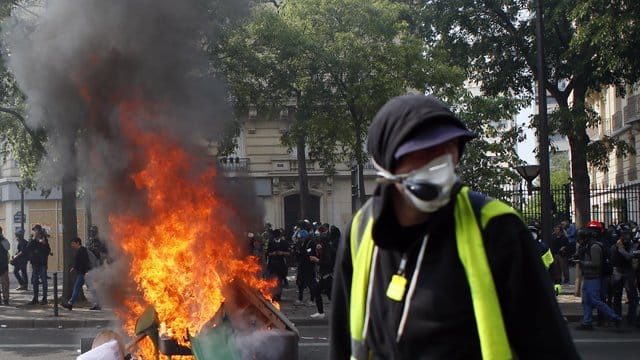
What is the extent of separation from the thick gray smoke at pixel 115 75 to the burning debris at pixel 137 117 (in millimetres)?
17

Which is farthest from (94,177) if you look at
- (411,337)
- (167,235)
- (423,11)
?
(411,337)

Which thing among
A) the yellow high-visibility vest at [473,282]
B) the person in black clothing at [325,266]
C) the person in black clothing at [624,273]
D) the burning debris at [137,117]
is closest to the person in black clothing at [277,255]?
the burning debris at [137,117]

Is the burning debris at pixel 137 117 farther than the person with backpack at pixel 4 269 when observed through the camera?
No

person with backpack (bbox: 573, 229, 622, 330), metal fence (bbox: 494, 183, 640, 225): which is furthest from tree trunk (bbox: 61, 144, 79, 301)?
metal fence (bbox: 494, 183, 640, 225)

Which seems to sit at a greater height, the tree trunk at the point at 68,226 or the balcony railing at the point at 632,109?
the balcony railing at the point at 632,109

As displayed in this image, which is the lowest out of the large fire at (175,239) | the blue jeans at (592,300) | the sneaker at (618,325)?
the sneaker at (618,325)

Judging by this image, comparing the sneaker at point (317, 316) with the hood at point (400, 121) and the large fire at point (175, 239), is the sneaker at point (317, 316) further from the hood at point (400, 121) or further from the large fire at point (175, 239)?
the hood at point (400, 121)

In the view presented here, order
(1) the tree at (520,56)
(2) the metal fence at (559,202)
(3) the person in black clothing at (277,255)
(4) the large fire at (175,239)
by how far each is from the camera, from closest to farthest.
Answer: (4) the large fire at (175,239), (3) the person in black clothing at (277,255), (1) the tree at (520,56), (2) the metal fence at (559,202)

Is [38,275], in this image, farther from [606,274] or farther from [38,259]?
[606,274]

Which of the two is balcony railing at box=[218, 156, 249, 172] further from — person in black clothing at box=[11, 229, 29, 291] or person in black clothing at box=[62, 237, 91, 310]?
person in black clothing at box=[11, 229, 29, 291]

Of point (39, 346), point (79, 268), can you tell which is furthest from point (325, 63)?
point (39, 346)

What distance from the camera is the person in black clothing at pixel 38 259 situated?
50.6ft

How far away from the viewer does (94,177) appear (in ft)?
41.3

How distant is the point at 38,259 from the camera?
51.1 feet
